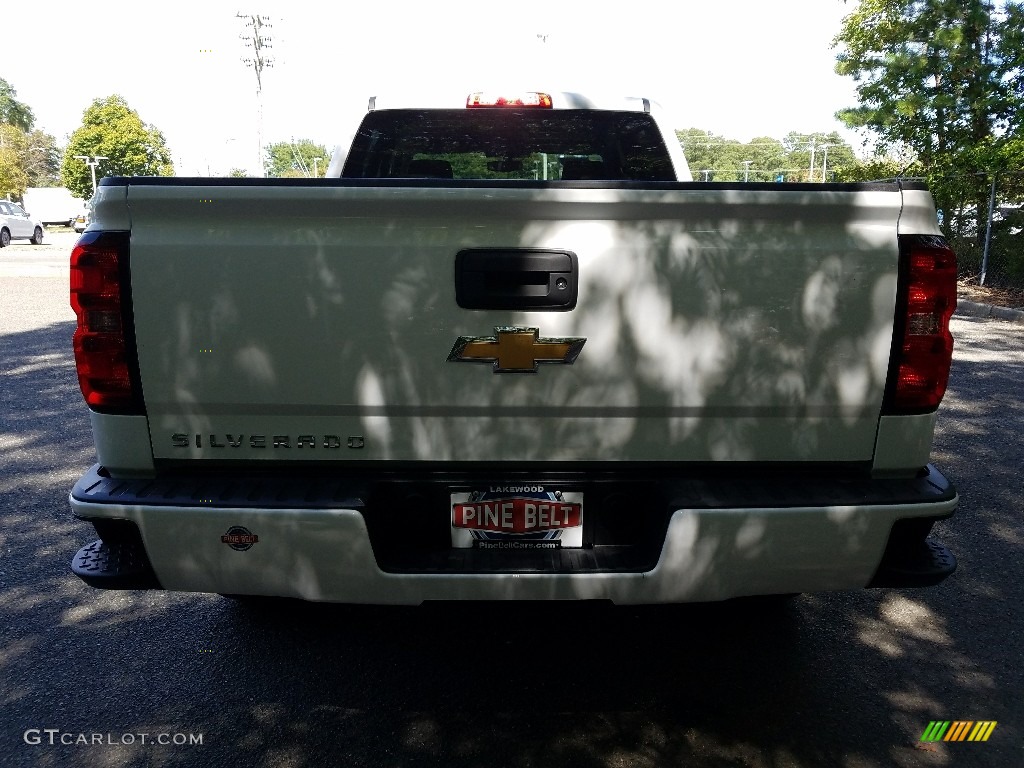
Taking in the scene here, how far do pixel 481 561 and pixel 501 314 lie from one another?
74cm

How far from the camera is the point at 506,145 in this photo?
15.4 feet

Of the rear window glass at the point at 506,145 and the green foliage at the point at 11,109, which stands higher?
the green foliage at the point at 11,109

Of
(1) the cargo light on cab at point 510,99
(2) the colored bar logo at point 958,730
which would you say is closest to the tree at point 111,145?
(1) the cargo light on cab at point 510,99

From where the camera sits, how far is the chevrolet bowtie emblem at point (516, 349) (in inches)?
89.2

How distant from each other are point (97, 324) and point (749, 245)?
185cm

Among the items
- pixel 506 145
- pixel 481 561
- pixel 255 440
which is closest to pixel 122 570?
pixel 255 440

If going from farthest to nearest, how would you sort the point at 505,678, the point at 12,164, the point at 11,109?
the point at 11,109 < the point at 12,164 < the point at 505,678

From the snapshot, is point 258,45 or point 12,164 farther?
point 12,164

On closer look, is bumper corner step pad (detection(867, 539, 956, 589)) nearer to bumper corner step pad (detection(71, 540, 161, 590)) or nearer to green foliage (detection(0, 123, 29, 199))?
bumper corner step pad (detection(71, 540, 161, 590))

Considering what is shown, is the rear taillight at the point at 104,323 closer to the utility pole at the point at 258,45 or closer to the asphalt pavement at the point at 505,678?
the asphalt pavement at the point at 505,678

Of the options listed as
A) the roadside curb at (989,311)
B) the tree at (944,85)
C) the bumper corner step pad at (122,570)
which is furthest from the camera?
the tree at (944,85)

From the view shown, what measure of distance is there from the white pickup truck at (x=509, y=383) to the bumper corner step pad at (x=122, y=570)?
0.01m

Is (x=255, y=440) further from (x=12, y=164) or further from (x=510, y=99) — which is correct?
(x=12, y=164)

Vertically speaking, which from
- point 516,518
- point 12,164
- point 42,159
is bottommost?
point 516,518
